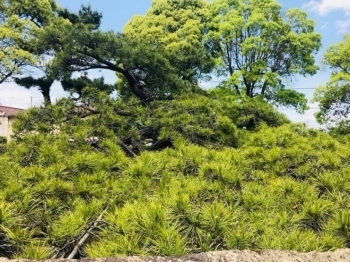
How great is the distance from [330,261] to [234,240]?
0.29 m

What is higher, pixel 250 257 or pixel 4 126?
pixel 4 126

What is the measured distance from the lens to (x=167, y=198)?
1.37 meters

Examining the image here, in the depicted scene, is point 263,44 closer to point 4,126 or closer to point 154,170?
point 154,170

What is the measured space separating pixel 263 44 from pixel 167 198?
36.5ft

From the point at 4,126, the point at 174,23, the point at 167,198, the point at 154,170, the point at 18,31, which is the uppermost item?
the point at 174,23

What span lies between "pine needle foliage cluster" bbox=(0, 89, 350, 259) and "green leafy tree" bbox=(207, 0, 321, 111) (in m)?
8.82

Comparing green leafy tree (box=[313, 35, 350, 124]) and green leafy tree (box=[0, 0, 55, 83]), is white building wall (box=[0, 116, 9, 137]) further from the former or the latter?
green leafy tree (box=[313, 35, 350, 124])

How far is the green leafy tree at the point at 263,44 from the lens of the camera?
11.6 meters

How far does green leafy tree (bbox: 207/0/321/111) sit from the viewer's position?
11570 mm

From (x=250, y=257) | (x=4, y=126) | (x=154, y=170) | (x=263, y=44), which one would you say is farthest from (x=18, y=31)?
(x=250, y=257)

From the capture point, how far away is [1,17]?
39.4 feet

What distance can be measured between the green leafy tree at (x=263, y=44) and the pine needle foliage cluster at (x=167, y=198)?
882cm

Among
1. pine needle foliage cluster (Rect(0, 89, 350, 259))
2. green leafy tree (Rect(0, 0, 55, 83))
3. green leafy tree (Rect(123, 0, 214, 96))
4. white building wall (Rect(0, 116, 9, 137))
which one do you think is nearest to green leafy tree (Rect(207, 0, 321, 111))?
green leafy tree (Rect(123, 0, 214, 96))

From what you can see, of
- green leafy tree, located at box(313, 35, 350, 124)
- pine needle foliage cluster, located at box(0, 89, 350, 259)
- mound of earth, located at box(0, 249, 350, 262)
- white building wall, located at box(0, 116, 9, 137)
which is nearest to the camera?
mound of earth, located at box(0, 249, 350, 262)
